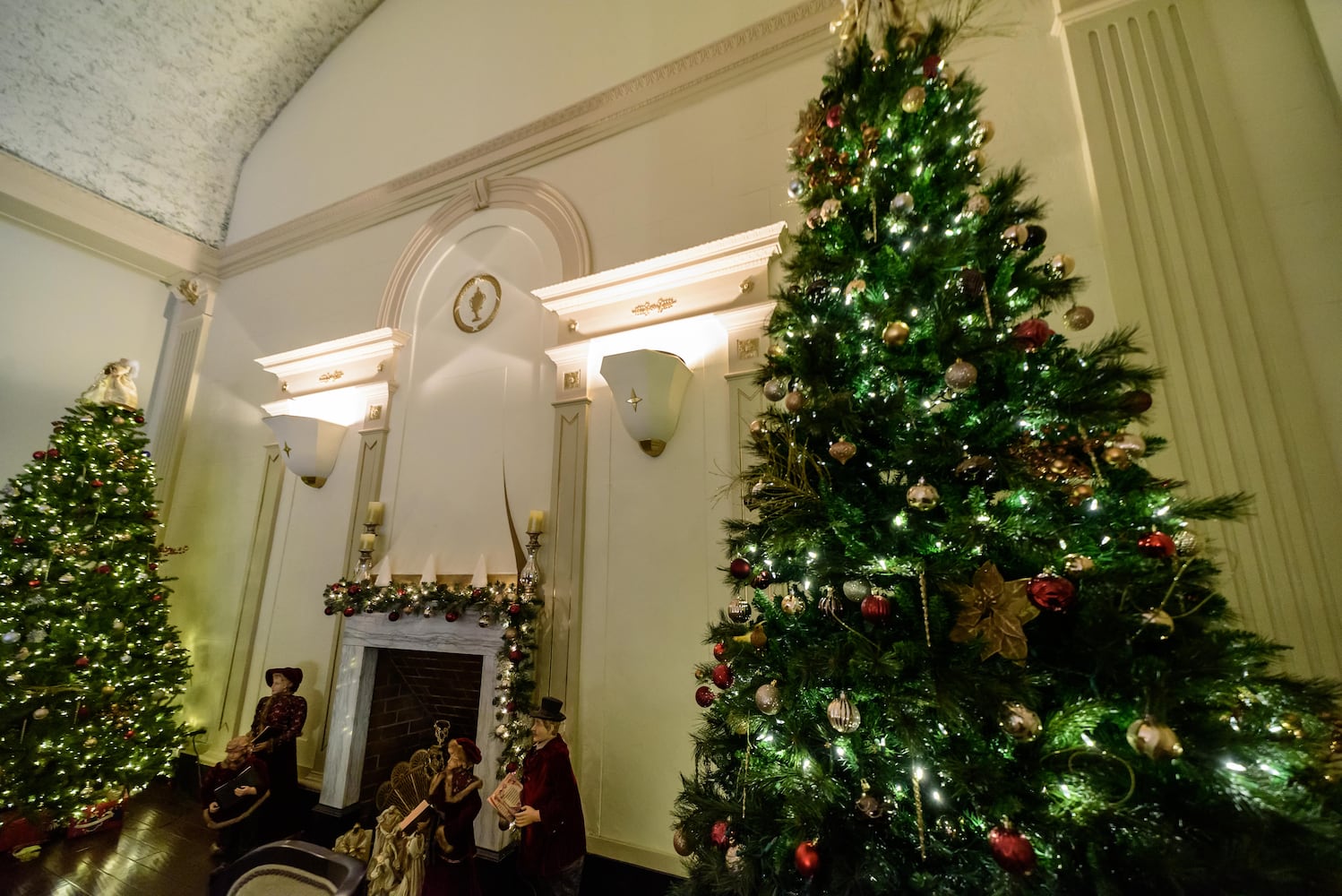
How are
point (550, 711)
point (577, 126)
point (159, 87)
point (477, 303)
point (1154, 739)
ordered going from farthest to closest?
point (159, 87), point (477, 303), point (577, 126), point (550, 711), point (1154, 739)

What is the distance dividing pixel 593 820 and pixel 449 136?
5.07m

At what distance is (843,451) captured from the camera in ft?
4.25

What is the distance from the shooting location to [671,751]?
2.76 metres

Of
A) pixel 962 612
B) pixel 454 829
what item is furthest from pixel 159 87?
pixel 962 612

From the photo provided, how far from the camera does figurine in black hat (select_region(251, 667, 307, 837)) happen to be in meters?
3.25

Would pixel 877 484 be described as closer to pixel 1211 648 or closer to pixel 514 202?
pixel 1211 648

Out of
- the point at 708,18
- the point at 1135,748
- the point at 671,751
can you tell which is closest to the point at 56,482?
the point at 671,751

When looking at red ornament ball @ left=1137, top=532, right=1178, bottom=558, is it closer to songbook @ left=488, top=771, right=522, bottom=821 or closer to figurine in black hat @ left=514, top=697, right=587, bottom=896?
figurine in black hat @ left=514, top=697, right=587, bottom=896

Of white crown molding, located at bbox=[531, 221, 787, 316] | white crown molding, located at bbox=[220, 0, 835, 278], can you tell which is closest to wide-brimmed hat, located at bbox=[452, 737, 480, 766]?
white crown molding, located at bbox=[531, 221, 787, 316]

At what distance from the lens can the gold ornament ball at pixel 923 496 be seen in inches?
46.4

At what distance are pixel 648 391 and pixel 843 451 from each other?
5.91 ft

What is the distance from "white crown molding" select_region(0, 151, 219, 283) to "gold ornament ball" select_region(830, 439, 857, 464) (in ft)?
22.8

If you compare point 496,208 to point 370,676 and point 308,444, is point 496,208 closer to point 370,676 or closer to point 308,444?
point 308,444

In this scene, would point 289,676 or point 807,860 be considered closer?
point 807,860
